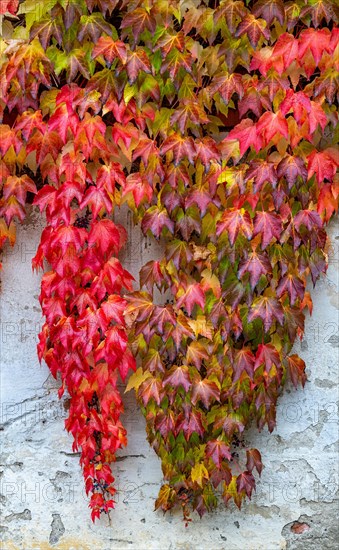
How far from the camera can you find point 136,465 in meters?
2.70

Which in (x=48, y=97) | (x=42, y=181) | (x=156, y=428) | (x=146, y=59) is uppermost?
(x=146, y=59)

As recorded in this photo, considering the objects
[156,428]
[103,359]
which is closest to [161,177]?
[103,359]

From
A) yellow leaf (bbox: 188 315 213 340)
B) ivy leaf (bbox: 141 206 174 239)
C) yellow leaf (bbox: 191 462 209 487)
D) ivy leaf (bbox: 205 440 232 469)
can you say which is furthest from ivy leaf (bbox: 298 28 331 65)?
yellow leaf (bbox: 191 462 209 487)

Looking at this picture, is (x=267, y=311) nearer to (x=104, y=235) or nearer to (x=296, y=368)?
(x=296, y=368)

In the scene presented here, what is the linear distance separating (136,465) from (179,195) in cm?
116

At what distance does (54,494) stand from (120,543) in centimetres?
34

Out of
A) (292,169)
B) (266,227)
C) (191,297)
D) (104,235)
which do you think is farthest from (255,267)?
(104,235)

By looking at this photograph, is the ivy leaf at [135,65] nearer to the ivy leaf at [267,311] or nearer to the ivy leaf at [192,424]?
the ivy leaf at [267,311]

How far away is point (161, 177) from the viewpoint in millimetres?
2363

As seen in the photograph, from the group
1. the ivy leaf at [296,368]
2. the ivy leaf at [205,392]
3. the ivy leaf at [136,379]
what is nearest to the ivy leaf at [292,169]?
the ivy leaf at [296,368]

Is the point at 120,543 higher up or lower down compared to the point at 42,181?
lower down

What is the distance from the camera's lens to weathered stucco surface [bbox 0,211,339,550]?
2648mm

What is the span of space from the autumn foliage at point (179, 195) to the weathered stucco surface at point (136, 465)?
13cm

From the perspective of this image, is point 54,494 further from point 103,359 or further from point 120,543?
point 103,359
